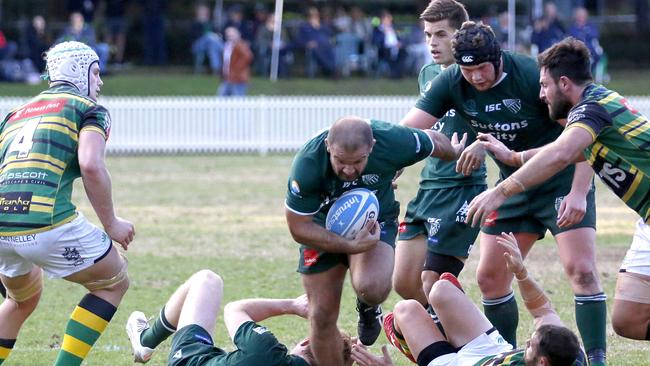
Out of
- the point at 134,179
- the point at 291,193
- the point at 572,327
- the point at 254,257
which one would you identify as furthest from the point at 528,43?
the point at 291,193

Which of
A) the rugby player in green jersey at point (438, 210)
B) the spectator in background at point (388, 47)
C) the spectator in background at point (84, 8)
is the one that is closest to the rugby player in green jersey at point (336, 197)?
the rugby player in green jersey at point (438, 210)

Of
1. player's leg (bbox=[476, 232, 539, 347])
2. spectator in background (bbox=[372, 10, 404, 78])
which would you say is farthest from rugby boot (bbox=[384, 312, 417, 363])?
spectator in background (bbox=[372, 10, 404, 78])

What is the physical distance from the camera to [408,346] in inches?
245

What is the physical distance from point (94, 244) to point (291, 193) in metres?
1.16

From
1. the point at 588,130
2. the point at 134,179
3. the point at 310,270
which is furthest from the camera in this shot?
the point at 134,179

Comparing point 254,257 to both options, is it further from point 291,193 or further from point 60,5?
point 60,5

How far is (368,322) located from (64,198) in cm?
205

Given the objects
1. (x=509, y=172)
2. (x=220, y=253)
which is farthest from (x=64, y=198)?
(x=220, y=253)

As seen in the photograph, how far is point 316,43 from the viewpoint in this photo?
2888 cm

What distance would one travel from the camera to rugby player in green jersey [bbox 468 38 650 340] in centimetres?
588

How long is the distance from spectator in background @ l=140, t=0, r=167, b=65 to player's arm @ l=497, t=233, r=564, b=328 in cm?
2563

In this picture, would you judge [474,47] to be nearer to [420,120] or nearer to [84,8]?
[420,120]

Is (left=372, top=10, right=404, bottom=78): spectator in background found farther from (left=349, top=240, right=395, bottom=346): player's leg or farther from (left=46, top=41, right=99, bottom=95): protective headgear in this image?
(left=46, top=41, right=99, bottom=95): protective headgear

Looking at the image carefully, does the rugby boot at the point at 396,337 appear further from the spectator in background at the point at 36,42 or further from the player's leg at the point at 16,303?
the spectator in background at the point at 36,42
